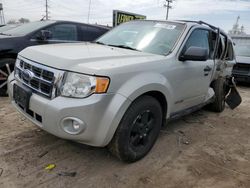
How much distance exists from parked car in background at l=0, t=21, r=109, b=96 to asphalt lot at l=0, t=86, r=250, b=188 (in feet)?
4.32

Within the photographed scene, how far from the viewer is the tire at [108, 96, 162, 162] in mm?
2604

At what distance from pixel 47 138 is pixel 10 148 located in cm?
48

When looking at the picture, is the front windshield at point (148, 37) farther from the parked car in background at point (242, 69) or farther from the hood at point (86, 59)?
the parked car in background at point (242, 69)

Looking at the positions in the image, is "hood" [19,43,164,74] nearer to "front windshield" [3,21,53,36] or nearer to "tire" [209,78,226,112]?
"tire" [209,78,226,112]

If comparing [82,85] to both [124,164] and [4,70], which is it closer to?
[124,164]

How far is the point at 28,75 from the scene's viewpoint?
9.05ft

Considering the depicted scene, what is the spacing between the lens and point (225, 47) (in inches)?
197

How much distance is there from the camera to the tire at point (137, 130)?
2.60m

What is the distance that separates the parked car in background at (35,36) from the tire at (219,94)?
3331mm

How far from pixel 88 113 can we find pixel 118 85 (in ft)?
1.33

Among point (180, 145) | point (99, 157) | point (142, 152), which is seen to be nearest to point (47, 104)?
point (99, 157)

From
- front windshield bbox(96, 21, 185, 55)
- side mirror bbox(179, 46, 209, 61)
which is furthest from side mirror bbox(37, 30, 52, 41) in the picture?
side mirror bbox(179, 46, 209, 61)

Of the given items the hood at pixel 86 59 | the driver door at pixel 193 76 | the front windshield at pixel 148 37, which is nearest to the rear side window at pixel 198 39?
the driver door at pixel 193 76

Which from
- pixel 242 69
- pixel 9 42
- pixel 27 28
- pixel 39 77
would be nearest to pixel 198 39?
pixel 39 77
